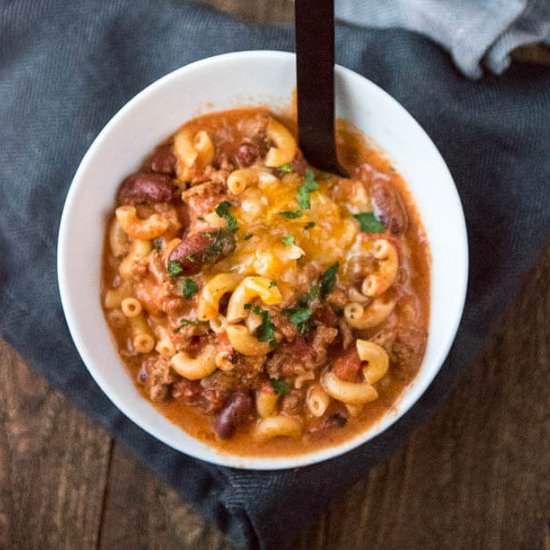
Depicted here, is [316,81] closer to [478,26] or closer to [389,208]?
[389,208]

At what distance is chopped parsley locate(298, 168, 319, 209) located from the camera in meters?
2.50

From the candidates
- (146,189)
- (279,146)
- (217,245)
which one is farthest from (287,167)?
(146,189)

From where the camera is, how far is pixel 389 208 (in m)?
2.58

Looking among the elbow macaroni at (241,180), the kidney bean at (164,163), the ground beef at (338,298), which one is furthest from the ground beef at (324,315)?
the kidney bean at (164,163)

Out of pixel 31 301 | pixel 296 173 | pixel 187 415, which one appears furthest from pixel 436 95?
pixel 31 301

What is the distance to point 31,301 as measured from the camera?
2.87 m

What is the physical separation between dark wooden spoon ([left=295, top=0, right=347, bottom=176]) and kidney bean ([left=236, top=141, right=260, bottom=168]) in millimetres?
147

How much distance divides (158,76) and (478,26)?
1119 millimetres

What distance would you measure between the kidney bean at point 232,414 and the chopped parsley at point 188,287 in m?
0.36

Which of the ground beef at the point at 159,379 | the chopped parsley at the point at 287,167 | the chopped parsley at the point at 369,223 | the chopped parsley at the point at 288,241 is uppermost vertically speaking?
the chopped parsley at the point at 287,167

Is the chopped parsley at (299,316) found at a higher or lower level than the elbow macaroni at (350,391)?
higher

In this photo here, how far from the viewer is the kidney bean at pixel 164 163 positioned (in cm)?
261

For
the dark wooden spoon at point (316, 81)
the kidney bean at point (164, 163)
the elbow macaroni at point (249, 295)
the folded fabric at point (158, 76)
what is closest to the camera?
the dark wooden spoon at point (316, 81)

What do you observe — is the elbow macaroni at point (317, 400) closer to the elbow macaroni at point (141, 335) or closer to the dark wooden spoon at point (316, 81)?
the elbow macaroni at point (141, 335)
